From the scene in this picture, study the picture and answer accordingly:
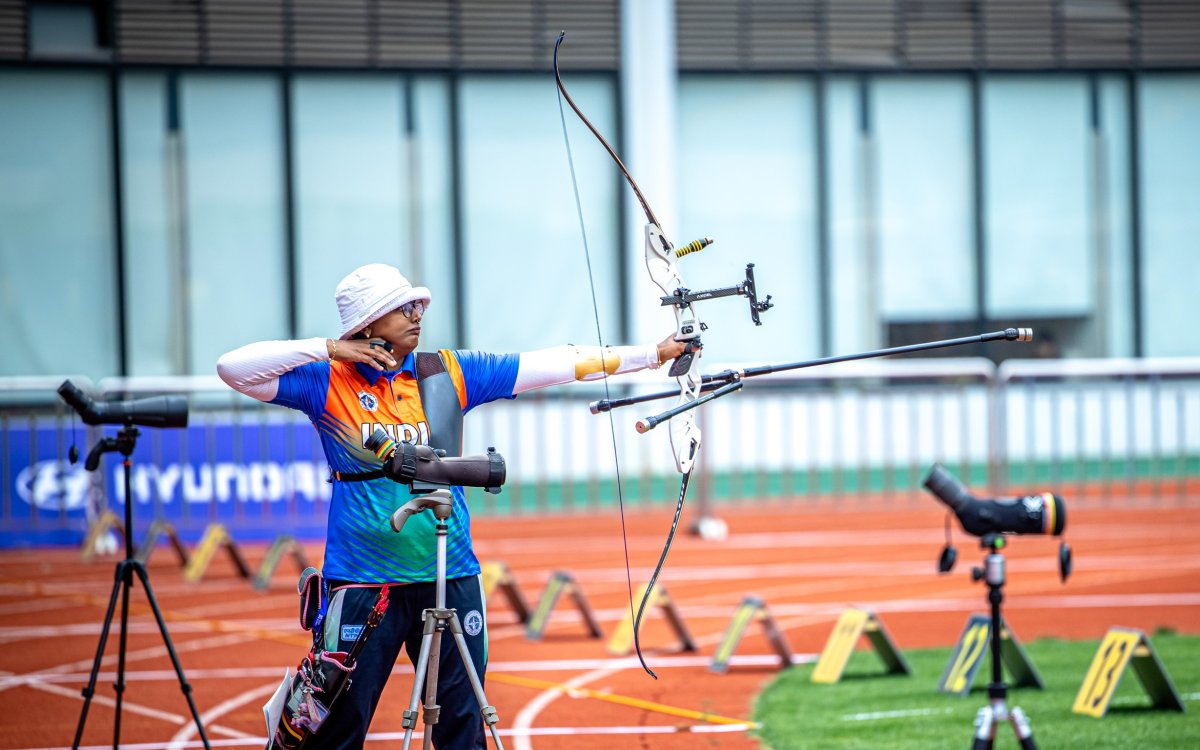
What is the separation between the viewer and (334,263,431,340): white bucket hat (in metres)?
5.08

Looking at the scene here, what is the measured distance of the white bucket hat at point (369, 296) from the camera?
16.7 ft

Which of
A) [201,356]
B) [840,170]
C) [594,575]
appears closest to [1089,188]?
[840,170]

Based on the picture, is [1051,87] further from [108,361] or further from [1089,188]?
[108,361]

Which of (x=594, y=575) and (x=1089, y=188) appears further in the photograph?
(x=1089, y=188)

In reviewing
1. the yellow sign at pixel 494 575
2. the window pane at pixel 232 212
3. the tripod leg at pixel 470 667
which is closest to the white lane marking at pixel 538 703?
the yellow sign at pixel 494 575

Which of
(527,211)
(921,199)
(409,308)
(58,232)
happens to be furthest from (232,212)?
(409,308)

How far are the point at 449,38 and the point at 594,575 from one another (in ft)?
27.9

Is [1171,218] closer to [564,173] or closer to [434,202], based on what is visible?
[564,173]

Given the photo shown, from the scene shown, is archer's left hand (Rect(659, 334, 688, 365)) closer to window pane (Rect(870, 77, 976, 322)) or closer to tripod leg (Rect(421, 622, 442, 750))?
tripod leg (Rect(421, 622, 442, 750))

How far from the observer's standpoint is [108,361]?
60.3ft

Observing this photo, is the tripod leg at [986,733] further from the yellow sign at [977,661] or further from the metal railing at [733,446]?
the metal railing at [733,446]

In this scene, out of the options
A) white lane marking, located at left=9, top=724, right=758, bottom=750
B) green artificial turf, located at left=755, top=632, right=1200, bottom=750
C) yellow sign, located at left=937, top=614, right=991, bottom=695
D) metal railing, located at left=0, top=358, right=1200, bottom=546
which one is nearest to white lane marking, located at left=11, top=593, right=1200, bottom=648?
green artificial turf, located at left=755, top=632, right=1200, bottom=750

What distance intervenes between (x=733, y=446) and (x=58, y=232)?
861cm

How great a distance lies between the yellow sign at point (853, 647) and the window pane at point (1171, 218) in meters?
13.0
